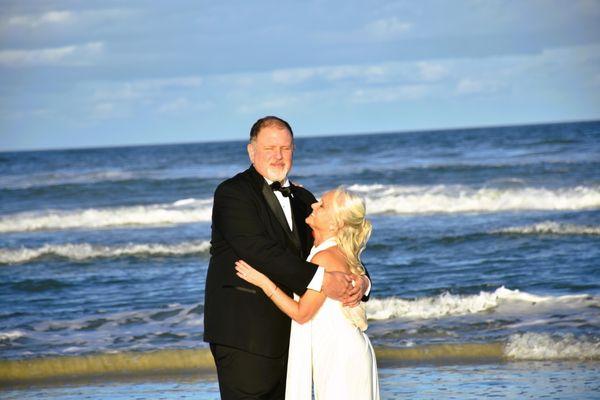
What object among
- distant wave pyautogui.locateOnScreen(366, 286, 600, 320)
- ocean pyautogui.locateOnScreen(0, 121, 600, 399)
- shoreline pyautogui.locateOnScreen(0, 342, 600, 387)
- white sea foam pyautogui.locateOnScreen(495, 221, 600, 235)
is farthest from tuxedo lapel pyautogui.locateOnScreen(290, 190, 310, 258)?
white sea foam pyautogui.locateOnScreen(495, 221, 600, 235)

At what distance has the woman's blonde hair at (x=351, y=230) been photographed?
3.98 metres

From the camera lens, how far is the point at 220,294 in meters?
4.11

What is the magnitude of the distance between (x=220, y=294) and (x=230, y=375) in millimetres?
347

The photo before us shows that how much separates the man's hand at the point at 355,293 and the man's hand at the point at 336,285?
20 millimetres

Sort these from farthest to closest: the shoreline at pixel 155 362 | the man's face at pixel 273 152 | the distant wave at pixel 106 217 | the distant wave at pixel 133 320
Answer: the distant wave at pixel 106 217 → the distant wave at pixel 133 320 → the shoreline at pixel 155 362 → the man's face at pixel 273 152

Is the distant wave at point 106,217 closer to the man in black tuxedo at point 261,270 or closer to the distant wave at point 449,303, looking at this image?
the distant wave at point 449,303

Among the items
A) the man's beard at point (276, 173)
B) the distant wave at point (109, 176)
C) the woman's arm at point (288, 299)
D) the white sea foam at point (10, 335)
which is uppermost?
the distant wave at point (109, 176)

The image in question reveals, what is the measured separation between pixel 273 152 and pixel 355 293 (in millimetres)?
719

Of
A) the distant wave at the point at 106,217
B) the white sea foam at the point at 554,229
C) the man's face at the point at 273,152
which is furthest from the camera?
the distant wave at the point at 106,217

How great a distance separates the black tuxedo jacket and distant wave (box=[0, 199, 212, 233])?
15441mm

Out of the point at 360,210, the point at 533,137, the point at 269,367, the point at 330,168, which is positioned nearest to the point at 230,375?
the point at 269,367

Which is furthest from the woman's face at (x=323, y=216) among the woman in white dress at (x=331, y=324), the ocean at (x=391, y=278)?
the ocean at (x=391, y=278)

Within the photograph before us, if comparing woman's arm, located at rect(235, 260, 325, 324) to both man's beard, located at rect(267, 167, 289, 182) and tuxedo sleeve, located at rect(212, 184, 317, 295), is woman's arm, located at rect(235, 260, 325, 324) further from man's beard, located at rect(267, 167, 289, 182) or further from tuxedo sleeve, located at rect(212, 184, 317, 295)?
man's beard, located at rect(267, 167, 289, 182)

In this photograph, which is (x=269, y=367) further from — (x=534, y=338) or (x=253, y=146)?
(x=534, y=338)
